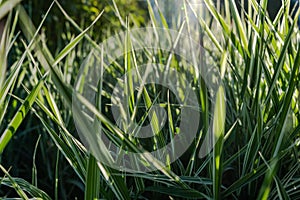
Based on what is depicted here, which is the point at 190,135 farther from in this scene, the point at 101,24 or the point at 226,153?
the point at 101,24

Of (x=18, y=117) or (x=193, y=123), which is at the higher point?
(x=18, y=117)

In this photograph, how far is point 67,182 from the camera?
2.19 feet

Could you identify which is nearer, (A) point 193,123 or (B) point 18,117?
(B) point 18,117

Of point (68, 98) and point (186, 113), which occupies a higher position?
point (68, 98)

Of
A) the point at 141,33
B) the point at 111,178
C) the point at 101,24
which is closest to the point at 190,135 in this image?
the point at 111,178

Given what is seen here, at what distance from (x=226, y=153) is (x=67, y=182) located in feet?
0.84

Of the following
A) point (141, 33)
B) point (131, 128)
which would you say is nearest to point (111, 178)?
point (131, 128)

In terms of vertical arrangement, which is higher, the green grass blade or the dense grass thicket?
the green grass blade

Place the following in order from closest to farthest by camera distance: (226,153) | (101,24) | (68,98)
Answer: (68,98) < (226,153) < (101,24)

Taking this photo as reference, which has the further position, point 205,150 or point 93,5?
point 93,5

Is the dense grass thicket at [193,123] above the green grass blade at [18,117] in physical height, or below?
below

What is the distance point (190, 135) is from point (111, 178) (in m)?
0.18

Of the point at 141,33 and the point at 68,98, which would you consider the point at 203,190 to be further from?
the point at 141,33

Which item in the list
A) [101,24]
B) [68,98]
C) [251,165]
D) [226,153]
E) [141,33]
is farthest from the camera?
[101,24]
